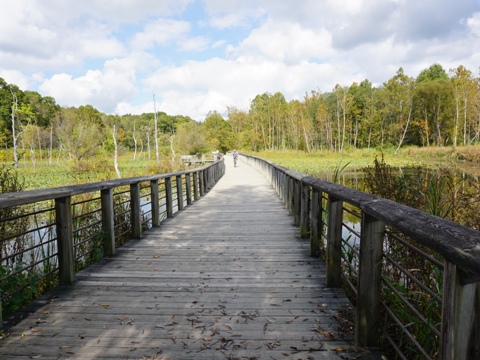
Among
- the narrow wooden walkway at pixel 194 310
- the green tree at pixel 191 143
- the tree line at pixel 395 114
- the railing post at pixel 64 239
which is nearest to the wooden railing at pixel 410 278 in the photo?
the narrow wooden walkway at pixel 194 310

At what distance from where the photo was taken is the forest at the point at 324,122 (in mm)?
38656

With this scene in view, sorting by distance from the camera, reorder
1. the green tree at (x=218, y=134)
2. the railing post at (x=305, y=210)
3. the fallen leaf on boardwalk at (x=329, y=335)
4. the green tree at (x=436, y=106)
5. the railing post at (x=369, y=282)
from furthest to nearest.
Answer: the green tree at (x=218, y=134)
the green tree at (x=436, y=106)
the railing post at (x=305, y=210)
the fallen leaf on boardwalk at (x=329, y=335)
the railing post at (x=369, y=282)

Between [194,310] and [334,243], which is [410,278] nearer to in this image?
[334,243]

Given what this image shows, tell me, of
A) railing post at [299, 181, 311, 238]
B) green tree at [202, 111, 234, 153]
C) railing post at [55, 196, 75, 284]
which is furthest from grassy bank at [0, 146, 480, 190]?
green tree at [202, 111, 234, 153]

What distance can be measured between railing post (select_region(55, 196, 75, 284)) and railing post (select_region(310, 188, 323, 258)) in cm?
274

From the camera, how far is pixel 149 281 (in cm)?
355

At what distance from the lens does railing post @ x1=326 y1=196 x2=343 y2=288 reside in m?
3.17

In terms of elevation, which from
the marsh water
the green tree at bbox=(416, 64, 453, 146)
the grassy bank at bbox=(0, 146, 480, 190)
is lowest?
the grassy bank at bbox=(0, 146, 480, 190)

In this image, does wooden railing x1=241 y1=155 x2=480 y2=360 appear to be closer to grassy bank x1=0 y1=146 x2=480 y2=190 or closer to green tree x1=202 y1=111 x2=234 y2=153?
grassy bank x1=0 y1=146 x2=480 y2=190

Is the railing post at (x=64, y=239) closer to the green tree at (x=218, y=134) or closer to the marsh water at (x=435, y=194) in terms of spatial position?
the marsh water at (x=435, y=194)

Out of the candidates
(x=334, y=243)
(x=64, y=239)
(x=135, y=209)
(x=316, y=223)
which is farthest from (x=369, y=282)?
(x=135, y=209)

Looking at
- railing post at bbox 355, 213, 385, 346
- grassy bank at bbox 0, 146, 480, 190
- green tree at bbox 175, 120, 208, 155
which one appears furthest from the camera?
green tree at bbox 175, 120, 208, 155

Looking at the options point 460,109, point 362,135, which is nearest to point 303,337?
point 460,109

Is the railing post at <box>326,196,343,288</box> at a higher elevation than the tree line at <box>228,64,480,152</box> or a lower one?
lower
